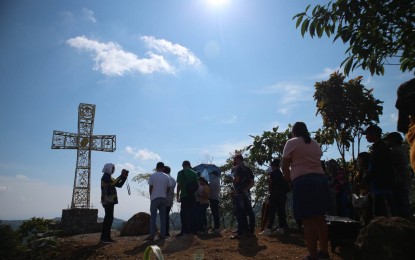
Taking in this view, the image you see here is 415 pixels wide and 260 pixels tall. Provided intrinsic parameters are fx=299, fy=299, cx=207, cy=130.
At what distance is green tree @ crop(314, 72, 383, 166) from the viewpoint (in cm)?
1033

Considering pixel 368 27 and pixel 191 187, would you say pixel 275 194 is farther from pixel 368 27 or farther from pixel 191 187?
pixel 368 27

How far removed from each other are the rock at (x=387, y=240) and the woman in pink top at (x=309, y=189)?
90 cm

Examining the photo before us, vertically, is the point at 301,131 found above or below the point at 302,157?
above

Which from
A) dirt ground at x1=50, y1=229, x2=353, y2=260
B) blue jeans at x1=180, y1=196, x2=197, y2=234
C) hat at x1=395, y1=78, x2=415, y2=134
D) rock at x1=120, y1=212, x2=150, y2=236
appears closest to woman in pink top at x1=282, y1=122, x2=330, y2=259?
dirt ground at x1=50, y1=229, x2=353, y2=260

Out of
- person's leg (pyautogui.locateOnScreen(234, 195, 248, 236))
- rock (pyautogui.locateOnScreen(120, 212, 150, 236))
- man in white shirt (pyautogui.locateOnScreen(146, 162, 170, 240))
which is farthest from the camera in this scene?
rock (pyautogui.locateOnScreen(120, 212, 150, 236))

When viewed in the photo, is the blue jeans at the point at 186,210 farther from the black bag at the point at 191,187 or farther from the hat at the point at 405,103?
the hat at the point at 405,103

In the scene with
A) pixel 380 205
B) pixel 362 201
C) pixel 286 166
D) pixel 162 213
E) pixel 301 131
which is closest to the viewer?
pixel 286 166

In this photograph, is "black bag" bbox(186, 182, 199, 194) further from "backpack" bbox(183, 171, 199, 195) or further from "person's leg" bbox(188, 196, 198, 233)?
"person's leg" bbox(188, 196, 198, 233)

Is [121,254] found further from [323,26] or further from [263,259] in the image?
[323,26]

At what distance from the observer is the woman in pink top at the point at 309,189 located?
4055 millimetres

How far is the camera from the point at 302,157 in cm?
430

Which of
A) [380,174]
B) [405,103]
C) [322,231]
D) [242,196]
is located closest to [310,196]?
[322,231]

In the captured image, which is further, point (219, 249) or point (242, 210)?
point (242, 210)

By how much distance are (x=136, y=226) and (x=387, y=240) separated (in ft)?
33.6
